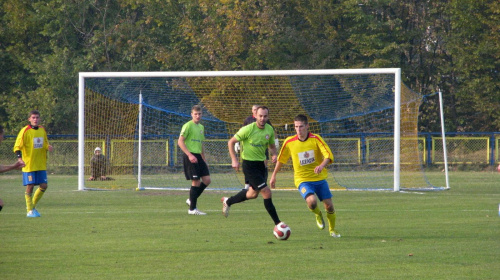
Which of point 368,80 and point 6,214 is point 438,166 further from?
point 6,214

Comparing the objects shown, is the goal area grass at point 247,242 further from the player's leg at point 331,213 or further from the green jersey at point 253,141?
the green jersey at point 253,141

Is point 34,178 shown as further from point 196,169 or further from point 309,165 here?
point 309,165

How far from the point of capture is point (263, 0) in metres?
31.3

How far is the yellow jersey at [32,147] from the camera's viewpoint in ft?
39.9

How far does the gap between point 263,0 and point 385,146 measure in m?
9.08

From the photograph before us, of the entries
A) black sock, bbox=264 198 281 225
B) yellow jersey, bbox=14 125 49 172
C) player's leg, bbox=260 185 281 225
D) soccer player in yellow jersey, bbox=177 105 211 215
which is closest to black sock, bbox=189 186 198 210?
soccer player in yellow jersey, bbox=177 105 211 215

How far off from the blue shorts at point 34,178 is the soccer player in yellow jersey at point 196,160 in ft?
8.15

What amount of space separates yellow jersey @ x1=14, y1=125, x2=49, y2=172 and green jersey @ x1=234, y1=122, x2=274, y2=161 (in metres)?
4.04

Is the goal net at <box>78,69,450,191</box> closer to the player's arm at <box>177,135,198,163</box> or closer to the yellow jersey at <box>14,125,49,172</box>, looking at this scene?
the yellow jersey at <box>14,125,49,172</box>

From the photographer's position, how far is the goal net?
21234 mm

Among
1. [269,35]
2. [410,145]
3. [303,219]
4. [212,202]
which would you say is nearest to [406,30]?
[269,35]

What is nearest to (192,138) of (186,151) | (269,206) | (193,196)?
(186,151)

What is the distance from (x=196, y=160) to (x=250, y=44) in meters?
19.5

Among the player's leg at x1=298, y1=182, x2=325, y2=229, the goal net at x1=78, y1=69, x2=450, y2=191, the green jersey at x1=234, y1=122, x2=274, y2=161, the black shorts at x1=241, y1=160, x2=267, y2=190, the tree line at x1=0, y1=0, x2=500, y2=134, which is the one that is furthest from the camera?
the tree line at x1=0, y1=0, x2=500, y2=134
